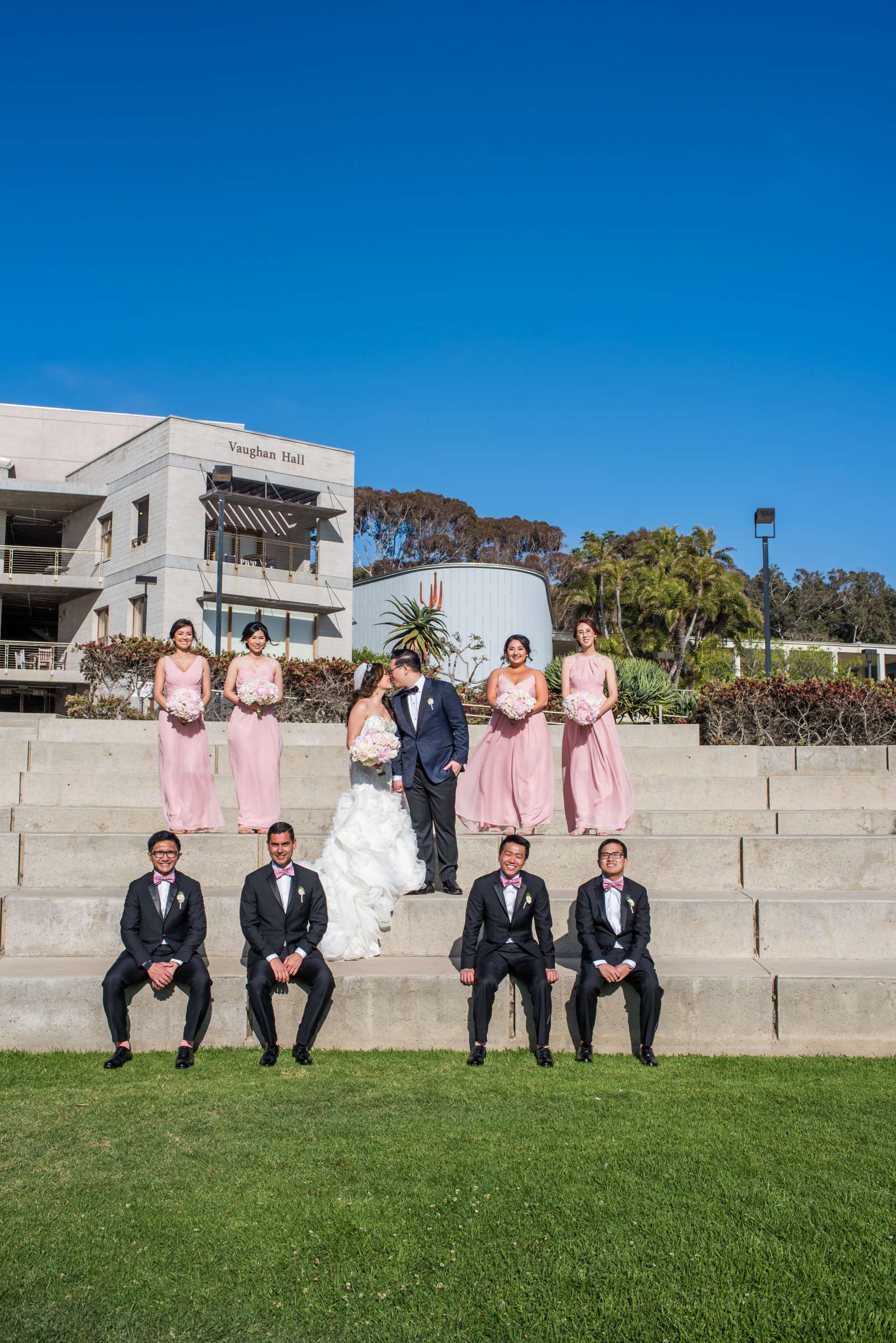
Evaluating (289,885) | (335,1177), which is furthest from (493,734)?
(335,1177)

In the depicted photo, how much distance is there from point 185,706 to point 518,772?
3.09 metres

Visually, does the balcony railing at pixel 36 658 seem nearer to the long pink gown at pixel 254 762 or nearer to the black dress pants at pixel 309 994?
the long pink gown at pixel 254 762

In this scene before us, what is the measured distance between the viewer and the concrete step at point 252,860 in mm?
8047

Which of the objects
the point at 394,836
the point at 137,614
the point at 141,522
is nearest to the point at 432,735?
the point at 394,836

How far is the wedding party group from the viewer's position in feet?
20.6

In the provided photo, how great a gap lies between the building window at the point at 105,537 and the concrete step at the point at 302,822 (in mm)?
28259

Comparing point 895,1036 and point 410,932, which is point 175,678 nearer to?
point 410,932

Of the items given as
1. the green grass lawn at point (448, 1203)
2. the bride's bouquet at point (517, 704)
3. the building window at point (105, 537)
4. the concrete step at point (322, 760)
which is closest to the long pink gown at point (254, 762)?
the bride's bouquet at point (517, 704)

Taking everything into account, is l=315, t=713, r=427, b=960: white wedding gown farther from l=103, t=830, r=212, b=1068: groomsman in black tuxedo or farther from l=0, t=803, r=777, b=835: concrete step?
l=0, t=803, r=777, b=835: concrete step

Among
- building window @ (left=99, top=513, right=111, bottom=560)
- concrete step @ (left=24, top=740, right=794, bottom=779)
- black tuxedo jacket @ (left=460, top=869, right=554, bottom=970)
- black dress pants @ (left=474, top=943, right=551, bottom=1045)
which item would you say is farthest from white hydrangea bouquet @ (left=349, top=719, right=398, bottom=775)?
building window @ (left=99, top=513, right=111, bottom=560)

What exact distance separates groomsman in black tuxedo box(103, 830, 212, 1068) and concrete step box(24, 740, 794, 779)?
16.2 feet

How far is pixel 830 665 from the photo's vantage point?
35.4 m

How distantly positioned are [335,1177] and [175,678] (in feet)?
18.7

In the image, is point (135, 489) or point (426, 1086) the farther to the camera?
point (135, 489)
